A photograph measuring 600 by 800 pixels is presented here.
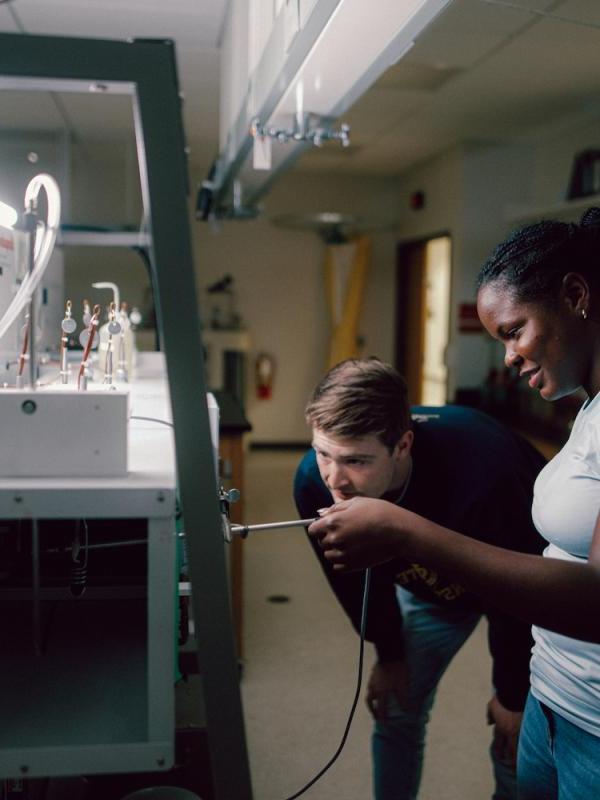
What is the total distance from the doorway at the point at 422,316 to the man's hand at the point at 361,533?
5870mm

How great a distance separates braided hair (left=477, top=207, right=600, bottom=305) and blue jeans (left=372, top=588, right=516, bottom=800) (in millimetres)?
826

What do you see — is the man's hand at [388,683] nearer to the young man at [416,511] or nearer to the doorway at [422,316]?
the young man at [416,511]

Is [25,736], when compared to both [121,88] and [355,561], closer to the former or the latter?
[355,561]

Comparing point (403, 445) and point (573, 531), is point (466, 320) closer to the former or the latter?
point (403, 445)

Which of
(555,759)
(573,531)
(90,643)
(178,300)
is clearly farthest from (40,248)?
(555,759)

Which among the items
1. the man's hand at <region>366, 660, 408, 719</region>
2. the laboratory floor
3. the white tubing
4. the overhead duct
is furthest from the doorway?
the white tubing

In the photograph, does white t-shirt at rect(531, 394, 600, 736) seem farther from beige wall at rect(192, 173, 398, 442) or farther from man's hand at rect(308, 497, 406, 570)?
beige wall at rect(192, 173, 398, 442)

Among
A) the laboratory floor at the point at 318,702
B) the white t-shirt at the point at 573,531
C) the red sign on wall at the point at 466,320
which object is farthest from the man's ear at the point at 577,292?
the red sign on wall at the point at 466,320

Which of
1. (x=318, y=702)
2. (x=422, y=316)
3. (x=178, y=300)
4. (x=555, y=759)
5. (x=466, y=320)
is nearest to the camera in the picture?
(x=178, y=300)

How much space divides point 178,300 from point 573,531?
0.60m

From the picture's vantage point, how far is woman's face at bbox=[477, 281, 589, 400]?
1062 mm

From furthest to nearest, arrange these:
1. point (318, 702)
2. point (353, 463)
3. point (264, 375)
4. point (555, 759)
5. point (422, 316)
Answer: point (264, 375) → point (422, 316) → point (318, 702) → point (353, 463) → point (555, 759)

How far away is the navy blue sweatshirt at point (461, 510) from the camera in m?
1.50

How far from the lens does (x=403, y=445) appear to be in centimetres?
147
